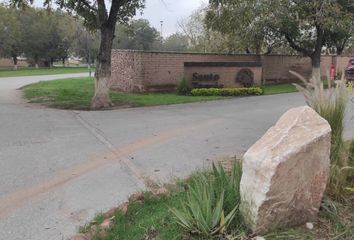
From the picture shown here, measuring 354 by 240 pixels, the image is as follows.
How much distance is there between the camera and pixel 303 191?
3689 millimetres

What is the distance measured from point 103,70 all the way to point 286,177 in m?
13.1

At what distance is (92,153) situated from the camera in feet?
27.0

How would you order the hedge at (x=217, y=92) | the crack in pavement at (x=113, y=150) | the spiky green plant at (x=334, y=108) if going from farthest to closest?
the hedge at (x=217, y=92) < the crack in pavement at (x=113, y=150) < the spiky green plant at (x=334, y=108)

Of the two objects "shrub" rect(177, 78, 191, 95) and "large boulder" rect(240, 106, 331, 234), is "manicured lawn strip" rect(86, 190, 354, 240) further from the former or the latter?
"shrub" rect(177, 78, 191, 95)

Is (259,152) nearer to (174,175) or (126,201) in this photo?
(126,201)

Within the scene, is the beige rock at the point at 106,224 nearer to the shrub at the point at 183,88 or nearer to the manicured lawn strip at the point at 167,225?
the manicured lawn strip at the point at 167,225

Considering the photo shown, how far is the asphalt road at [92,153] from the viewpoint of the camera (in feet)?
16.9

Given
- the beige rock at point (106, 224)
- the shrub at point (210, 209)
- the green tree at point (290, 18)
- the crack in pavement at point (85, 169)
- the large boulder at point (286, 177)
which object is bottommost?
the crack in pavement at point (85, 169)

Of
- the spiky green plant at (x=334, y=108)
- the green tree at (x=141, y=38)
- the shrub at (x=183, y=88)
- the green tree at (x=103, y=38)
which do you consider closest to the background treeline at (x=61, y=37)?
the green tree at (x=141, y=38)

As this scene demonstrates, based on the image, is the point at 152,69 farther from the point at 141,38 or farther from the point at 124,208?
the point at 141,38

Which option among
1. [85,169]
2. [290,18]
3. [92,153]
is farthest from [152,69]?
[85,169]

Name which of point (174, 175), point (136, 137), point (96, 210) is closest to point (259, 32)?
point (136, 137)

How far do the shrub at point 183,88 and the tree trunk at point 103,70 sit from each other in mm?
5472

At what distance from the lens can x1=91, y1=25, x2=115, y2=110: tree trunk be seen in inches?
618
